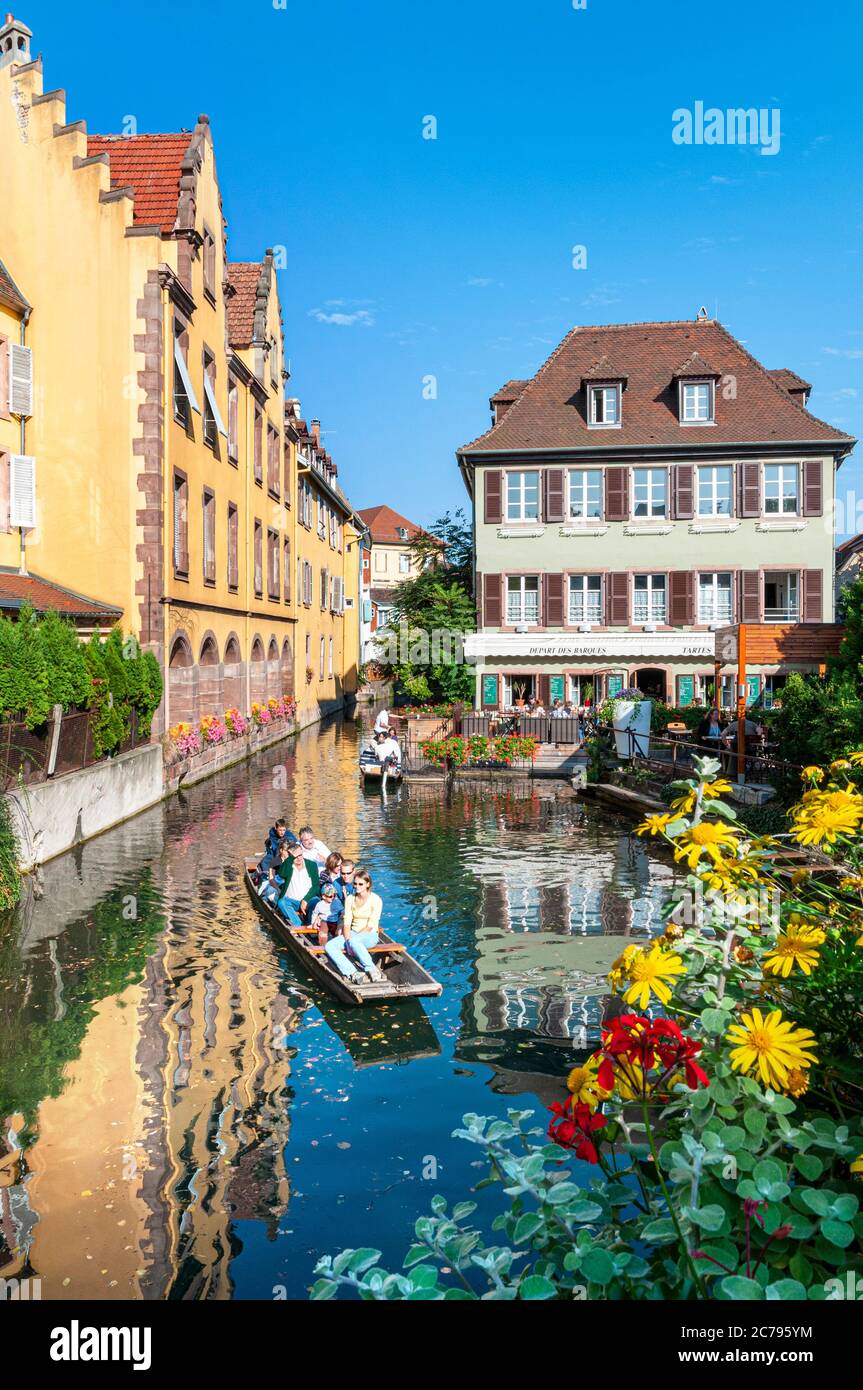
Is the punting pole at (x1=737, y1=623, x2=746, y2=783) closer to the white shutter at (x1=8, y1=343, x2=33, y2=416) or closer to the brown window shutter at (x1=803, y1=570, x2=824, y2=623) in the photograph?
the brown window shutter at (x1=803, y1=570, x2=824, y2=623)

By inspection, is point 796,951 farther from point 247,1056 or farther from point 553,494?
point 553,494

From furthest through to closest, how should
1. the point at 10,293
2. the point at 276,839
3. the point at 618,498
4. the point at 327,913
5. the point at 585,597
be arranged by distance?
the point at 585,597 → the point at 618,498 → the point at 10,293 → the point at 276,839 → the point at 327,913

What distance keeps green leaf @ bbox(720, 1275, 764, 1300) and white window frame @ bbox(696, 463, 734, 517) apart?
116 ft

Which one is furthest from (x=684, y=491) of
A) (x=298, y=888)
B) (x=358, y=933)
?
(x=358, y=933)

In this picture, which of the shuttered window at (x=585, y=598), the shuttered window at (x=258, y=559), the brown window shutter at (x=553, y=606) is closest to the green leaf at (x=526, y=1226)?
the shuttered window at (x=258, y=559)

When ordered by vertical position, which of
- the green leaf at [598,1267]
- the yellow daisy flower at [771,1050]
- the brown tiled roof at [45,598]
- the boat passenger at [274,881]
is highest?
the brown tiled roof at [45,598]

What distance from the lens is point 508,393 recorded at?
39438 millimetres

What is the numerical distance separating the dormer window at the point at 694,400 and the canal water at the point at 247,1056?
73.4 feet

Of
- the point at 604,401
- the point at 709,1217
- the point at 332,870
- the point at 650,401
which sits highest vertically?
the point at 650,401

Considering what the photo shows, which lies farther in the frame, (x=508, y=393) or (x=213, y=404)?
(x=508, y=393)

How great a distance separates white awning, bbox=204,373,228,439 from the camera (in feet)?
93.9

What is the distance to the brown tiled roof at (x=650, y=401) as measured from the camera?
35.7 m

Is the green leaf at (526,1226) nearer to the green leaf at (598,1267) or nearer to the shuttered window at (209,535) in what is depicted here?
the green leaf at (598,1267)

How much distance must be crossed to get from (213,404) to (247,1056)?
2305cm
